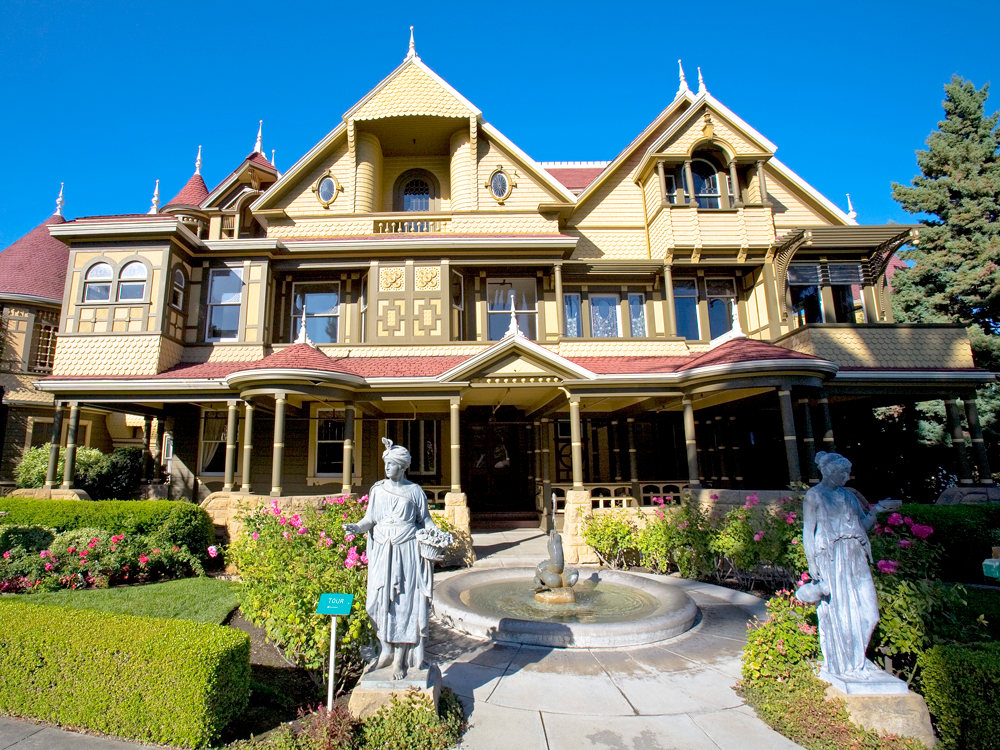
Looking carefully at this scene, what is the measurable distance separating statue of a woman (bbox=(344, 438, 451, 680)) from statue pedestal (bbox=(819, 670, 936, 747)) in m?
3.74

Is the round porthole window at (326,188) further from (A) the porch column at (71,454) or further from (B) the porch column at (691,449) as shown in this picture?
(B) the porch column at (691,449)

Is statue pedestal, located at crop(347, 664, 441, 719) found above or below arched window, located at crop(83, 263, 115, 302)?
below

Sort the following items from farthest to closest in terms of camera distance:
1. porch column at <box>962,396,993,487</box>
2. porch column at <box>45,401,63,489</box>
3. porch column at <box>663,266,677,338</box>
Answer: porch column at <box>663,266,677,338</box>
porch column at <box>962,396,993,487</box>
porch column at <box>45,401,63,489</box>

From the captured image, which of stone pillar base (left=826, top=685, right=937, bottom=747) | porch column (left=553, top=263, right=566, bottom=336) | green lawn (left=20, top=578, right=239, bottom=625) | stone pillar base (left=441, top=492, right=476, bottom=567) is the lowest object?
stone pillar base (left=826, top=685, right=937, bottom=747)

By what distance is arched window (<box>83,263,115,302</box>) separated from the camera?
1577 centimetres

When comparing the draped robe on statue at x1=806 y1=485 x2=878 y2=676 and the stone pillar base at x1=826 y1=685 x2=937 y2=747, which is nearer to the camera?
the stone pillar base at x1=826 y1=685 x2=937 y2=747

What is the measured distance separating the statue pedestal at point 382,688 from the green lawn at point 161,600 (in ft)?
12.5

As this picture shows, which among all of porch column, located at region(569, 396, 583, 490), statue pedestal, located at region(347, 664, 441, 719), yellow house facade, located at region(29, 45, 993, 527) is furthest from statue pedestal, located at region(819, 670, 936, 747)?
yellow house facade, located at region(29, 45, 993, 527)

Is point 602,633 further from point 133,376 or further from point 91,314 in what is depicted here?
point 91,314

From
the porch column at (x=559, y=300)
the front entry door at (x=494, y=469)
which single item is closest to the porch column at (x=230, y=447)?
the front entry door at (x=494, y=469)

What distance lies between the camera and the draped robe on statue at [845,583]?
467 centimetres

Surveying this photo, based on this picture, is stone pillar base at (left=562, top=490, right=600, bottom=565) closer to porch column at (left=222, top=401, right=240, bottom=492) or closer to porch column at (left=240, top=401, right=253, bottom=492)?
porch column at (left=240, top=401, right=253, bottom=492)

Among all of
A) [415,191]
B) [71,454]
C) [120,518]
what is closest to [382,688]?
[120,518]

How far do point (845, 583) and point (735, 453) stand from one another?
14.4 m
